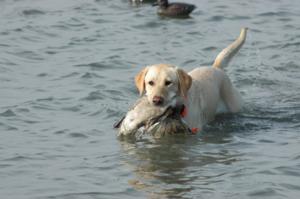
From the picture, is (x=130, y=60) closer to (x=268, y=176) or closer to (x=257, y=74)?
(x=257, y=74)

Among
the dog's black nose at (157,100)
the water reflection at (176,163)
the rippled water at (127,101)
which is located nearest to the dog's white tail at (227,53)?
the rippled water at (127,101)

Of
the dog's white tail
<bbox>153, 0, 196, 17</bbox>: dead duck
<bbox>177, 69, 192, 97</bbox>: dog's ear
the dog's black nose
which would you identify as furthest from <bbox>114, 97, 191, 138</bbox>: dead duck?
<bbox>153, 0, 196, 17</bbox>: dead duck

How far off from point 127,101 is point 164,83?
1.96 metres

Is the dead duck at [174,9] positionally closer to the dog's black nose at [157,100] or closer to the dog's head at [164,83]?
the dog's head at [164,83]

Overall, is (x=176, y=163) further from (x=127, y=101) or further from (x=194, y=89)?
(x=127, y=101)

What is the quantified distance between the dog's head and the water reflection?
474 millimetres

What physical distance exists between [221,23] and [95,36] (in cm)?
266

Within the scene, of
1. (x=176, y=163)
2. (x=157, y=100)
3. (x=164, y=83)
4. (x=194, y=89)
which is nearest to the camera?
(x=176, y=163)

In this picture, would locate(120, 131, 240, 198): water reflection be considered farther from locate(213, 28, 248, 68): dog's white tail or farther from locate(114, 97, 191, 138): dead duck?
locate(213, 28, 248, 68): dog's white tail

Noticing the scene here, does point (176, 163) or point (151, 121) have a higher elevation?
point (151, 121)

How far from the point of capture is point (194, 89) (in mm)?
8852

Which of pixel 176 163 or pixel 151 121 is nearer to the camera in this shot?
pixel 176 163

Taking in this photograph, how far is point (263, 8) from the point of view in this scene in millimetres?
16344

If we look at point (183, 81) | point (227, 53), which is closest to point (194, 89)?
point (183, 81)
